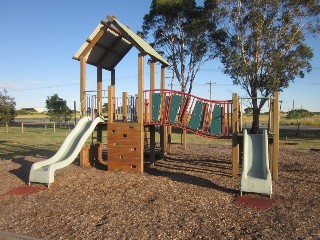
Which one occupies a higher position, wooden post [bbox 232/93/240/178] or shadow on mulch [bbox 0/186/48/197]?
wooden post [bbox 232/93/240/178]

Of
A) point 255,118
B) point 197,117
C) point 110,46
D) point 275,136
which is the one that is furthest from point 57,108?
point 275,136

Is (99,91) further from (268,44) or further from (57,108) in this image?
(57,108)

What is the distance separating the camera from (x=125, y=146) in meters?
9.87

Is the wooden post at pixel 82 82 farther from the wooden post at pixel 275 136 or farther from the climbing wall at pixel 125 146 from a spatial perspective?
the wooden post at pixel 275 136

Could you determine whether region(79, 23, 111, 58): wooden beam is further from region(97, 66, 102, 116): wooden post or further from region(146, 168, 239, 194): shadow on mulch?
region(146, 168, 239, 194): shadow on mulch

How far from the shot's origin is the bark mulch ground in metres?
4.95

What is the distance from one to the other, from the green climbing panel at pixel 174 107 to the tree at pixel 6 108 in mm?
36799

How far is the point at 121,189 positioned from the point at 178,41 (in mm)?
24310

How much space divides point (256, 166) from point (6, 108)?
4045 cm

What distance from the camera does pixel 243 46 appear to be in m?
25.6

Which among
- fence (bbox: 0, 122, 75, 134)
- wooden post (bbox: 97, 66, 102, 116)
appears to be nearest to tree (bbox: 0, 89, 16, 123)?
fence (bbox: 0, 122, 75, 134)

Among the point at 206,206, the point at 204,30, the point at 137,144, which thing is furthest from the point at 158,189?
the point at 204,30

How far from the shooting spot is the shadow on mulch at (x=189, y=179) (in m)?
7.59

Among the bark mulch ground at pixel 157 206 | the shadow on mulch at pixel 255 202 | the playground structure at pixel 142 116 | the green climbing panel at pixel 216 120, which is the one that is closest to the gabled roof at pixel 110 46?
the playground structure at pixel 142 116
